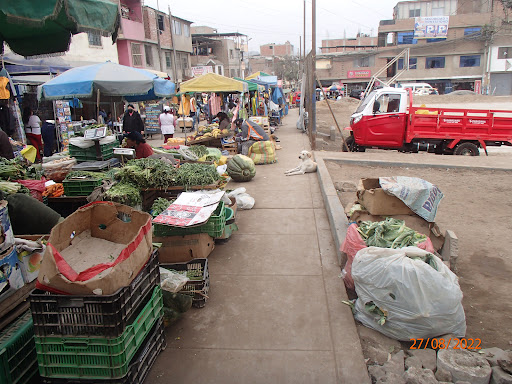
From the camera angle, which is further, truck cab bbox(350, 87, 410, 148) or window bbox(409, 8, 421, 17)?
window bbox(409, 8, 421, 17)

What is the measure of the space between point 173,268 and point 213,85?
944cm

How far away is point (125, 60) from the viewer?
29.8 metres

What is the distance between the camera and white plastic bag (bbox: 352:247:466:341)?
3.23 meters

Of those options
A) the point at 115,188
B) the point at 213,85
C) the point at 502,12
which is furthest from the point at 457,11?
the point at 115,188

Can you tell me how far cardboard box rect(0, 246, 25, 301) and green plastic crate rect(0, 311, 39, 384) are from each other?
0.80 ft

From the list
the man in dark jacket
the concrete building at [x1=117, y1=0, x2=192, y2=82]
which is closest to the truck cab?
the man in dark jacket

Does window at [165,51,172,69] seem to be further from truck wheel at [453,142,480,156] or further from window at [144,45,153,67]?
truck wheel at [453,142,480,156]

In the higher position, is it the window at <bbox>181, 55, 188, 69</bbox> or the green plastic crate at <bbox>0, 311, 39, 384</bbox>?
the window at <bbox>181, 55, 188, 69</bbox>

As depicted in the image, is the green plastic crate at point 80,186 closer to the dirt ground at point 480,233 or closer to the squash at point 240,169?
the squash at point 240,169

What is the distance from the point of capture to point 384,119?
12.8 m

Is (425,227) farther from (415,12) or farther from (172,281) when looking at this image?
(415,12)

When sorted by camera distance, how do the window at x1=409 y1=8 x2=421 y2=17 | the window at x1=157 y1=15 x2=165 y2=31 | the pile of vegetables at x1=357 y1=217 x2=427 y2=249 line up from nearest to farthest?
the pile of vegetables at x1=357 y1=217 x2=427 y2=249 < the window at x1=157 y1=15 x2=165 y2=31 < the window at x1=409 y1=8 x2=421 y2=17

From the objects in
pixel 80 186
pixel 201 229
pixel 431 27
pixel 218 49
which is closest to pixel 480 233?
pixel 201 229
